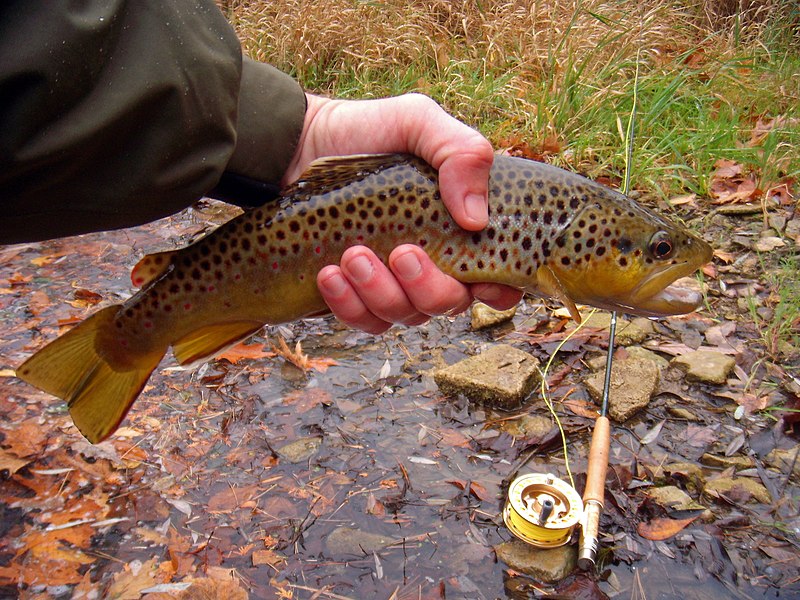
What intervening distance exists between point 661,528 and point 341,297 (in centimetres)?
215

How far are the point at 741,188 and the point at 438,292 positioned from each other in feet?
16.7

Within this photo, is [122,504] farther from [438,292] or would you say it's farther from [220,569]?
[438,292]

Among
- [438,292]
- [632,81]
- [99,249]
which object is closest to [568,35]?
[632,81]

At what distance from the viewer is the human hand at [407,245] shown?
8.91 ft

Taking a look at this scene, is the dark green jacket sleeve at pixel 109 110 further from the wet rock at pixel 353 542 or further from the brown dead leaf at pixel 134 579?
the wet rock at pixel 353 542

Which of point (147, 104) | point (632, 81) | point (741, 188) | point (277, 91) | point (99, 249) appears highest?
point (147, 104)

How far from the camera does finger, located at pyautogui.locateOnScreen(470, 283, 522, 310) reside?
118 inches

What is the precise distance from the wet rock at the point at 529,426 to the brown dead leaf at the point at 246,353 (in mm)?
1830

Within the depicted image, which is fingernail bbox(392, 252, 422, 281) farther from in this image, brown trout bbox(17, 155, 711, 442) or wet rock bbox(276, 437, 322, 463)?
wet rock bbox(276, 437, 322, 463)

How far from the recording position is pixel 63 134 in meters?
2.18

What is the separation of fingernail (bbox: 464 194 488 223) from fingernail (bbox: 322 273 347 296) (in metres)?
0.59

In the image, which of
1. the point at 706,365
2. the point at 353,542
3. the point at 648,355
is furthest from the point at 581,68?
the point at 353,542

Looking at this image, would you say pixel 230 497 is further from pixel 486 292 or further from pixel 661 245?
pixel 661 245

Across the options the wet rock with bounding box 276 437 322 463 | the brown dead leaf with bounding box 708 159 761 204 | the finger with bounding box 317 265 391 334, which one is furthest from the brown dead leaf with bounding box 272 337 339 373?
the brown dead leaf with bounding box 708 159 761 204
